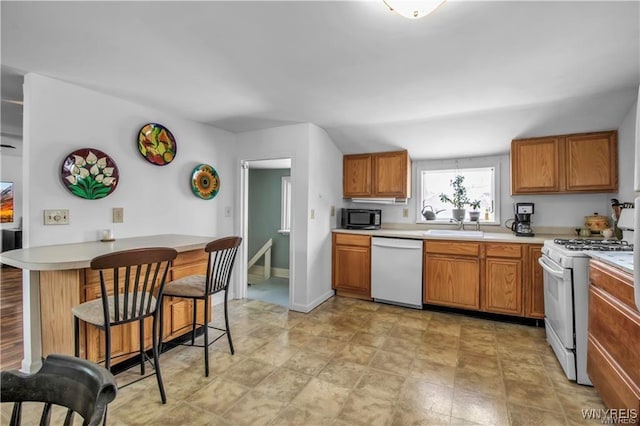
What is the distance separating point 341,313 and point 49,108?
309 centimetres

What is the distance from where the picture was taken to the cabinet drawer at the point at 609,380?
4.40ft

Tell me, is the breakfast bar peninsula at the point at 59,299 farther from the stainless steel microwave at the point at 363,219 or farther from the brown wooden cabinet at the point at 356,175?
the brown wooden cabinet at the point at 356,175

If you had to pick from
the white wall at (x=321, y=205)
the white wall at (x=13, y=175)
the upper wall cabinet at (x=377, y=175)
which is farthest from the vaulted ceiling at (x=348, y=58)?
the white wall at (x=13, y=175)

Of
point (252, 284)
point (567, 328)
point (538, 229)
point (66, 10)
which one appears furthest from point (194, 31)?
point (538, 229)

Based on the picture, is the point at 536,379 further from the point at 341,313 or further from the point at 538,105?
the point at 538,105

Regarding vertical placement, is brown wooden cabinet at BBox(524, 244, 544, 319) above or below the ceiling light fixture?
below

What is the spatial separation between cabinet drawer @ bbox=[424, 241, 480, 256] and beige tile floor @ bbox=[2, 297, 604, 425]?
733mm

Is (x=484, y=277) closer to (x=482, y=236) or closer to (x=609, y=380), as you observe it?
(x=482, y=236)

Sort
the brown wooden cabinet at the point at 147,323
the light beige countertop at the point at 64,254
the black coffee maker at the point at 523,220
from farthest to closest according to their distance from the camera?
1. the black coffee maker at the point at 523,220
2. the brown wooden cabinet at the point at 147,323
3. the light beige countertop at the point at 64,254

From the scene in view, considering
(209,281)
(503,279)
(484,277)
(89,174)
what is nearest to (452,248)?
(484,277)

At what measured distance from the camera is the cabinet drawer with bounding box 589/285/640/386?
1.32m

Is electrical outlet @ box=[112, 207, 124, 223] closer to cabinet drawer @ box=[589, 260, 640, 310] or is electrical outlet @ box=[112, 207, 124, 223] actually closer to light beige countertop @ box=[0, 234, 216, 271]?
light beige countertop @ box=[0, 234, 216, 271]

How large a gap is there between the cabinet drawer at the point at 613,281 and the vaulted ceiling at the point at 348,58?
4.27 ft

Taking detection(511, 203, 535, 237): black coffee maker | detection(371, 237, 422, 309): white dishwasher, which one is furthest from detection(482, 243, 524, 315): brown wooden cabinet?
detection(371, 237, 422, 309): white dishwasher
